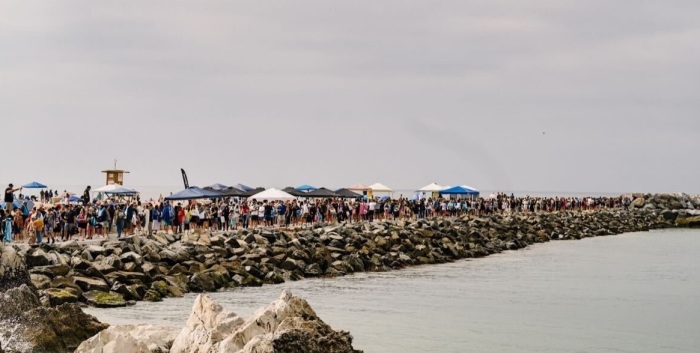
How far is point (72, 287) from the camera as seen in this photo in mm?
25500

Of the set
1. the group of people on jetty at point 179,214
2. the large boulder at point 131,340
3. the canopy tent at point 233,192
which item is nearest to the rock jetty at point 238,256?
the group of people on jetty at point 179,214

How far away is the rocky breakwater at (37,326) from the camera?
15352mm

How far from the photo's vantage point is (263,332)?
13.1 meters

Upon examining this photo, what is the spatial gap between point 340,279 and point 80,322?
19940 millimetres

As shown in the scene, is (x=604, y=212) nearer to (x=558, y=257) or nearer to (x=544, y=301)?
(x=558, y=257)

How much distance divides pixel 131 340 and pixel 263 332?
204 centimetres

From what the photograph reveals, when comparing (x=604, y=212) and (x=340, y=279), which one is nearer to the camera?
(x=340, y=279)

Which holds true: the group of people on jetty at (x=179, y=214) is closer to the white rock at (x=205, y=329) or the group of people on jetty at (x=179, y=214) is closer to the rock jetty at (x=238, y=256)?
A: the rock jetty at (x=238, y=256)

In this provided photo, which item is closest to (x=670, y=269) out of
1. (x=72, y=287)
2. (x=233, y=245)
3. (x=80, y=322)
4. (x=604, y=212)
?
(x=233, y=245)

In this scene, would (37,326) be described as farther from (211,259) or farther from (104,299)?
(211,259)

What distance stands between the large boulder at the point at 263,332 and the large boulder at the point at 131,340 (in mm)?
440

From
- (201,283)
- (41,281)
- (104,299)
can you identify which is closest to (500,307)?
(201,283)

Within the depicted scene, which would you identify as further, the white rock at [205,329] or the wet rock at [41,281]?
the wet rock at [41,281]

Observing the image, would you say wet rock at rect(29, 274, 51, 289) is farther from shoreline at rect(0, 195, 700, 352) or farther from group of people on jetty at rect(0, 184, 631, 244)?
group of people on jetty at rect(0, 184, 631, 244)
